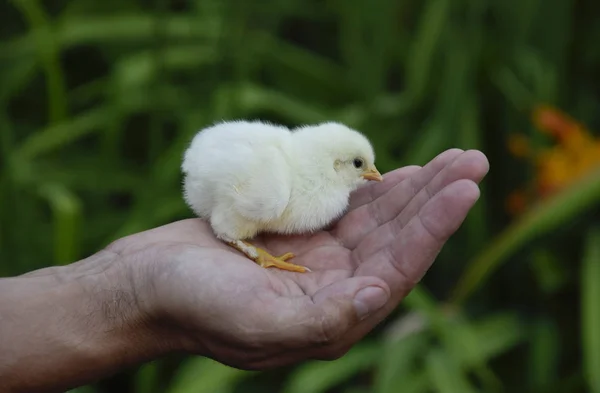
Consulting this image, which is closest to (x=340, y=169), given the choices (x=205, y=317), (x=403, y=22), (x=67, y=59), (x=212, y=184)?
(x=212, y=184)

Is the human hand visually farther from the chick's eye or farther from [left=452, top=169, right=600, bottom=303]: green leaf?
[left=452, top=169, right=600, bottom=303]: green leaf

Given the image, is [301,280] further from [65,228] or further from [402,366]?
[65,228]

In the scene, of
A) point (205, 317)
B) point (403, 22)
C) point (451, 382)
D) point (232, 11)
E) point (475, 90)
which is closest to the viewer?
point (205, 317)

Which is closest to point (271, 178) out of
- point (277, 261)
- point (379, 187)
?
point (277, 261)

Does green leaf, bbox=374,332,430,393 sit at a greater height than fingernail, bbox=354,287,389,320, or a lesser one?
lesser

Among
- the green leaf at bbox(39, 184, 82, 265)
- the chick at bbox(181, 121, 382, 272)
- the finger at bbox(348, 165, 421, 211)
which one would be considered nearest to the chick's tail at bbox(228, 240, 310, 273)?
the chick at bbox(181, 121, 382, 272)

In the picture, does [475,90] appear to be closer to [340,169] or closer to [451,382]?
[451,382]
